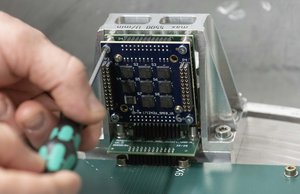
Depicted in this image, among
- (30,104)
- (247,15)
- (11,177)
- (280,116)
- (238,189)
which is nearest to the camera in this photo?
(11,177)

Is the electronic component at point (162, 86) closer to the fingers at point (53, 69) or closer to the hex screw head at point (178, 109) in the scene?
the hex screw head at point (178, 109)

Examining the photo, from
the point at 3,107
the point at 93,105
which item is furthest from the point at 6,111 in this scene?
the point at 93,105

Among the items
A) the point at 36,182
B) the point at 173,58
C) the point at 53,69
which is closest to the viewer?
the point at 36,182

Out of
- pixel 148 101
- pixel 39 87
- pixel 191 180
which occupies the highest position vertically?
pixel 39 87

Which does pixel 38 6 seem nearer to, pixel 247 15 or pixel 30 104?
→ pixel 247 15

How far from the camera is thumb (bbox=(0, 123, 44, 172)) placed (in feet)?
2.24

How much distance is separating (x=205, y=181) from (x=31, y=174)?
38cm

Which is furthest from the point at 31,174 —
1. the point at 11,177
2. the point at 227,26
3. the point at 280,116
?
the point at 227,26

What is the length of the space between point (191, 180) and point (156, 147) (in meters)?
0.08

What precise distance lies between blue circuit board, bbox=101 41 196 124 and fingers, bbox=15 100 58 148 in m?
0.25

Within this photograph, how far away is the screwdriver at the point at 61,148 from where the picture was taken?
0.69 meters

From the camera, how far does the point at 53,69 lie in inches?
30.2

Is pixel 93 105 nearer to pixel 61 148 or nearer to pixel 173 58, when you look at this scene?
pixel 61 148

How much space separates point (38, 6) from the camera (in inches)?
57.1
